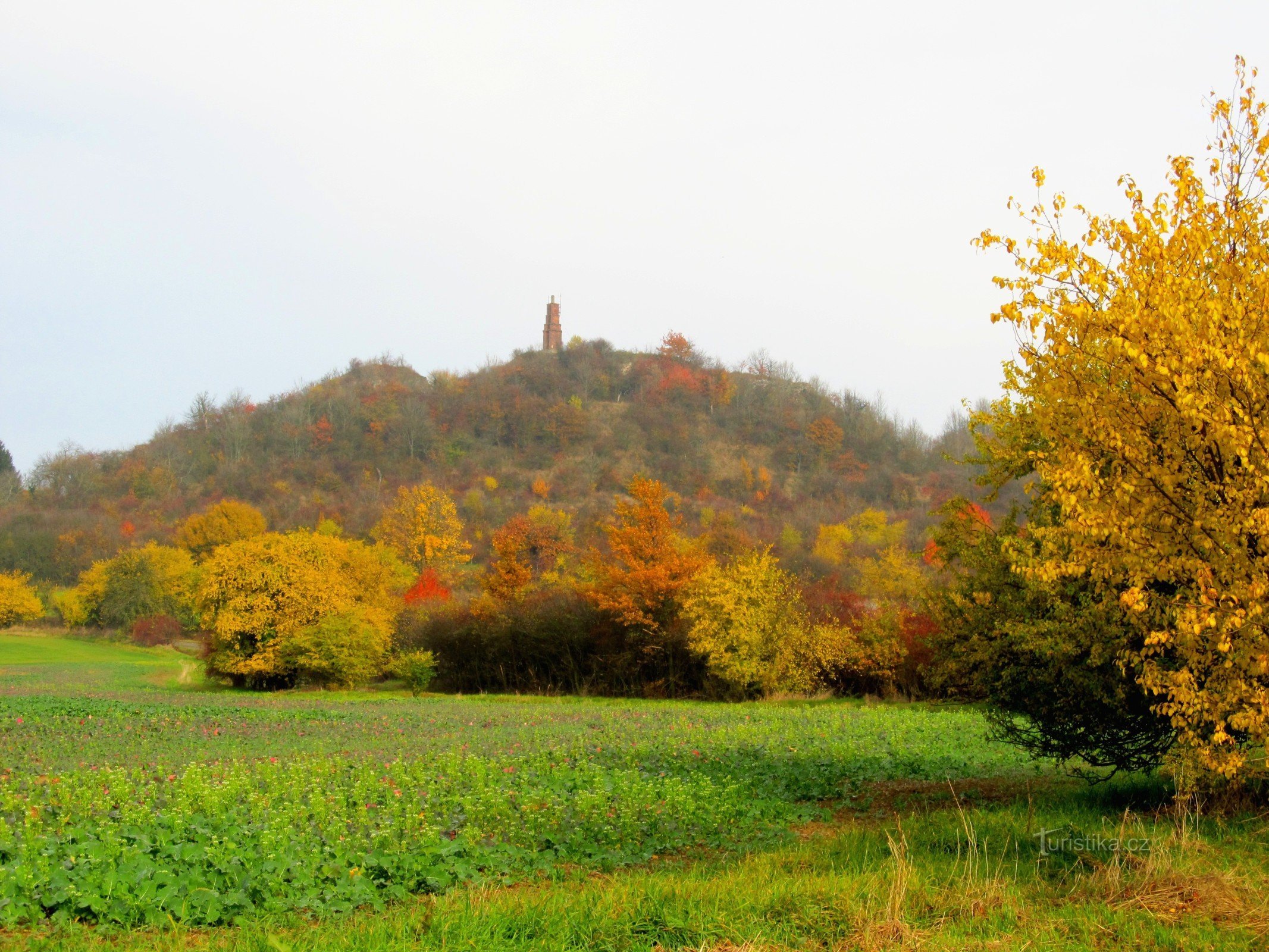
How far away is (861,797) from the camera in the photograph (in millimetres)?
13258

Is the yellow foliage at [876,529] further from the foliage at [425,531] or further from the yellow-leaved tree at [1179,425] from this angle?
the yellow-leaved tree at [1179,425]

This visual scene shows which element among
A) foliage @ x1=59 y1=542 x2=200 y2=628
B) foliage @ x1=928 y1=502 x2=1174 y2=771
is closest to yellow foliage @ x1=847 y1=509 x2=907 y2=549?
foliage @ x1=59 y1=542 x2=200 y2=628

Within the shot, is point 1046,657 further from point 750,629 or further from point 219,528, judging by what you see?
point 219,528

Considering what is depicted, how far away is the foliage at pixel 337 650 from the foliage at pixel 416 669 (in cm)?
104

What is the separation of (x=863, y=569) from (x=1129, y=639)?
5261cm

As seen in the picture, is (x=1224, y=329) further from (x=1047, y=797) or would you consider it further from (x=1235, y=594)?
(x=1047, y=797)

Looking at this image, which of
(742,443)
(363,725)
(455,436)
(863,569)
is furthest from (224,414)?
(363,725)

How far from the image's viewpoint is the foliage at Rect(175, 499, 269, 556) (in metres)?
80.9

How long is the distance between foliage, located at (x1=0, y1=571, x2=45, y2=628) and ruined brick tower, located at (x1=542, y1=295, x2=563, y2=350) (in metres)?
93.1

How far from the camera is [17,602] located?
75938mm

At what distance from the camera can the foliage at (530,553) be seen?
171 feet

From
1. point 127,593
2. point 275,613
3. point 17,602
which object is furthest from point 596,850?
point 17,602

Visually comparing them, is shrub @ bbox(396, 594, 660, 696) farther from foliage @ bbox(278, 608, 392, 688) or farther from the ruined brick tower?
the ruined brick tower

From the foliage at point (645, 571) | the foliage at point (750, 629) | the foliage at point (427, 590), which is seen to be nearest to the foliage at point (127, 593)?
the foliage at point (427, 590)
